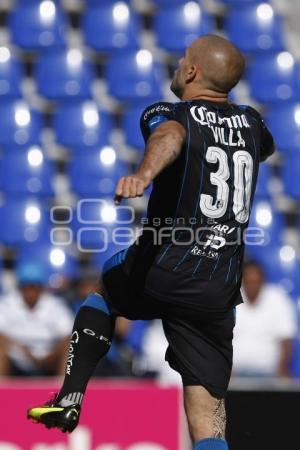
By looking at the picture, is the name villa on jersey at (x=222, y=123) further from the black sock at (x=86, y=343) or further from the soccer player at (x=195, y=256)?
the black sock at (x=86, y=343)

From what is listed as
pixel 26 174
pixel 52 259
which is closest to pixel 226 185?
pixel 52 259

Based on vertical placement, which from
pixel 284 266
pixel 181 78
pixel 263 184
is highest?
pixel 181 78

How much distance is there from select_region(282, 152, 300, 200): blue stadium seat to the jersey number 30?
445cm

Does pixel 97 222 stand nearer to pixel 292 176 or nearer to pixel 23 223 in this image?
pixel 23 223

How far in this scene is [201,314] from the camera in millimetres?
3451

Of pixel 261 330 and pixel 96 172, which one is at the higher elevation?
pixel 96 172

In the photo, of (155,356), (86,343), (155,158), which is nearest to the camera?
(155,158)

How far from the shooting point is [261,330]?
6.15 m

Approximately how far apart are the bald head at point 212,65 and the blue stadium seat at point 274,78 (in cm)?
497

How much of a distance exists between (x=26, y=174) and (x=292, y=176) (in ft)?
7.30

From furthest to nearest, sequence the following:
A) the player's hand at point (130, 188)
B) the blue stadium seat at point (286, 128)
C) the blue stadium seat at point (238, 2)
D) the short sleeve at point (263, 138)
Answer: the blue stadium seat at point (238, 2) < the blue stadium seat at point (286, 128) < the short sleeve at point (263, 138) < the player's hand at point (130, 188)

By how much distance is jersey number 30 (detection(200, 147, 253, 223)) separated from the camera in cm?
336

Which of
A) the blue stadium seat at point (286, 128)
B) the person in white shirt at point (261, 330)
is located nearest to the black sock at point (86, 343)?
the person in white shirt at point (261, 330)

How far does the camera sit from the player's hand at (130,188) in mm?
2750
